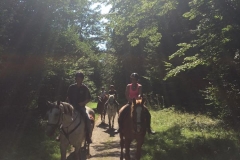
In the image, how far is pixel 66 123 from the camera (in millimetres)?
7012

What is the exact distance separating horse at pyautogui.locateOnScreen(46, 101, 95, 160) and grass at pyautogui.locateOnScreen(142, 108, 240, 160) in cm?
266

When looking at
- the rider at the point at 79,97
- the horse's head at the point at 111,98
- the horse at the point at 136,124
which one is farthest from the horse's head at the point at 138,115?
the horse's head at the point at 111,98

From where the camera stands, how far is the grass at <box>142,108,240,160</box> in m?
8.70

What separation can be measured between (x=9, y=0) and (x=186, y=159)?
29.8 ft

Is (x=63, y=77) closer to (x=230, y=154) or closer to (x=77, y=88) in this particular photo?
(x=77, y=88)

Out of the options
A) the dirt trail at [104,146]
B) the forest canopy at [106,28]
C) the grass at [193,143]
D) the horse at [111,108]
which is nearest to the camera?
the grass at [193,143]

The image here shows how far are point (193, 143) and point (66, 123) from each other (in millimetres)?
4986

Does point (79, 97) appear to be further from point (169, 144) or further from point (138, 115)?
point (169, 144)

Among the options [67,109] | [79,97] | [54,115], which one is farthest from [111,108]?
[54,115]

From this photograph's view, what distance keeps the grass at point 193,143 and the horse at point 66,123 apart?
105 inches

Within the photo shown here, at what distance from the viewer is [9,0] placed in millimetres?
11398

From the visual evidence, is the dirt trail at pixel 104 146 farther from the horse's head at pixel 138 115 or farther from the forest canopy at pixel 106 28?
the forest canopy at pixel 106 28

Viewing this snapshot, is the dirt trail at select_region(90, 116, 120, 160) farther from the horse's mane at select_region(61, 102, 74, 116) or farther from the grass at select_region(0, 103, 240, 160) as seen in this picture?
the horse's mane at select_region(61, 102, 74, 116)

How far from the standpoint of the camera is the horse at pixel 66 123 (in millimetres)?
6219
